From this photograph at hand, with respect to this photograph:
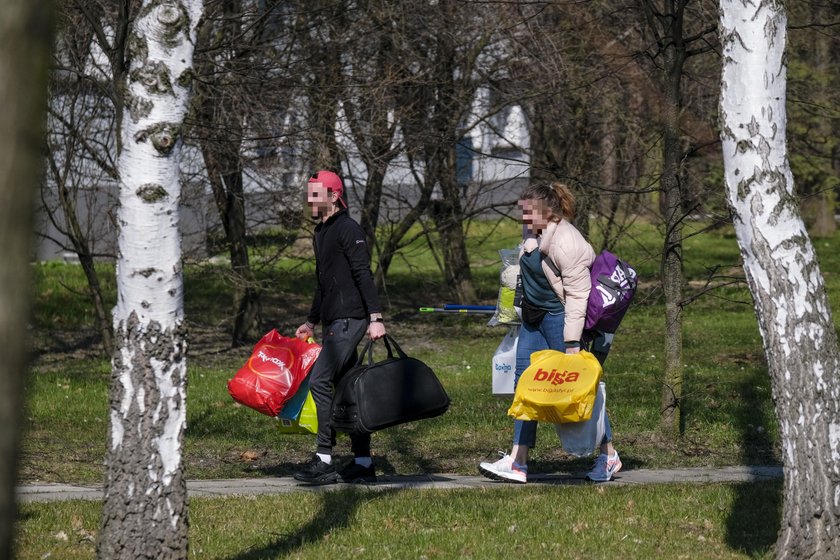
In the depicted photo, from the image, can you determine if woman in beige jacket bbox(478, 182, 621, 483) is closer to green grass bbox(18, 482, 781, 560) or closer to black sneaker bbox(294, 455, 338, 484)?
green grass bbox(18, 482, 781, 560)

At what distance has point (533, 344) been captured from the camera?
24.1 ft

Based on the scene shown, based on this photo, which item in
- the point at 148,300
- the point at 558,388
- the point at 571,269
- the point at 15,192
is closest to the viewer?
the point at 15,192

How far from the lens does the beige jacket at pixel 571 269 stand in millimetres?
6922

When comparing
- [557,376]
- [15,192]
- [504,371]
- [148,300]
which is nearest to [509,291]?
[504,371]

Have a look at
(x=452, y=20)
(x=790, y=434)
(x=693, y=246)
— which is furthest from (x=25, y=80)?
(x=693, y=246)

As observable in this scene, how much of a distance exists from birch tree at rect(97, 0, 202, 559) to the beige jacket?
2.92 m

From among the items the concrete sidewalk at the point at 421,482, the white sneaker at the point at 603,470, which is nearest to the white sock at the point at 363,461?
the concrete sidewalk at the point at 421,482

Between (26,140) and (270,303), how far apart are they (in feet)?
55.7

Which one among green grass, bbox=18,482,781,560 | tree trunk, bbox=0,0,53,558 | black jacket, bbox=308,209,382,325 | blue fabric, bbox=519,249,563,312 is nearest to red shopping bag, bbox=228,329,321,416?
black jacket, bbox=308,209,382,325

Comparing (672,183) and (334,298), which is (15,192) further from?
(672,183)

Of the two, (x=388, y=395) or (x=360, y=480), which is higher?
(x=388, y=395)

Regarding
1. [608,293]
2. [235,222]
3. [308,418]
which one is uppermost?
[235,222]

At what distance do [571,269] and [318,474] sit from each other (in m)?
2.03

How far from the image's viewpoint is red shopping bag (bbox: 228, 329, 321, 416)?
727 centimetres
